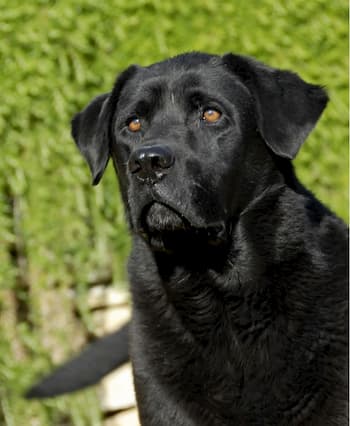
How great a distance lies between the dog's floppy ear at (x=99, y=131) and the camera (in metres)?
4.05

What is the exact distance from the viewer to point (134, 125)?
12.8 feet

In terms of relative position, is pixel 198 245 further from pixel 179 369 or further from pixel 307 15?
pixel 307 15

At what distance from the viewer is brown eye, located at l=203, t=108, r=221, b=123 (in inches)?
145

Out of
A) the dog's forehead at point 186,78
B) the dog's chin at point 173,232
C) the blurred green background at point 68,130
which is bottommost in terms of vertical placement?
the blurred green background at point 68,130

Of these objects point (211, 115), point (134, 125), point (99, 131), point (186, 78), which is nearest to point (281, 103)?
point (211, 115)

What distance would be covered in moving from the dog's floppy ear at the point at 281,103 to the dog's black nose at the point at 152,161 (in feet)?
1.63

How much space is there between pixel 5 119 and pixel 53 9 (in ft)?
2.28

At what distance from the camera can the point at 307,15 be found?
5.88 meters

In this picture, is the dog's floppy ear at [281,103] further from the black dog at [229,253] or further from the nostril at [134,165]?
the nostril at [134,165]

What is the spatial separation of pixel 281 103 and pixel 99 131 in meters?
0.83

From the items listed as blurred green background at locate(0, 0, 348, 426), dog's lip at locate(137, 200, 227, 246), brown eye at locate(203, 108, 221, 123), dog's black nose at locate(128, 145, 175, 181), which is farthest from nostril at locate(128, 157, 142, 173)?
blurred green background at locate(0, 0, 348, 426)

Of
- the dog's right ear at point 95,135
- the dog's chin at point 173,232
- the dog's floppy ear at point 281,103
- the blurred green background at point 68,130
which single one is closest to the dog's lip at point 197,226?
the dog's chin at point 173,232

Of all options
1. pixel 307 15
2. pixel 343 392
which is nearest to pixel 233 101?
pixel 343 392

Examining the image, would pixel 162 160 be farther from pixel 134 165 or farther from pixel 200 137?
pixel 200 137
